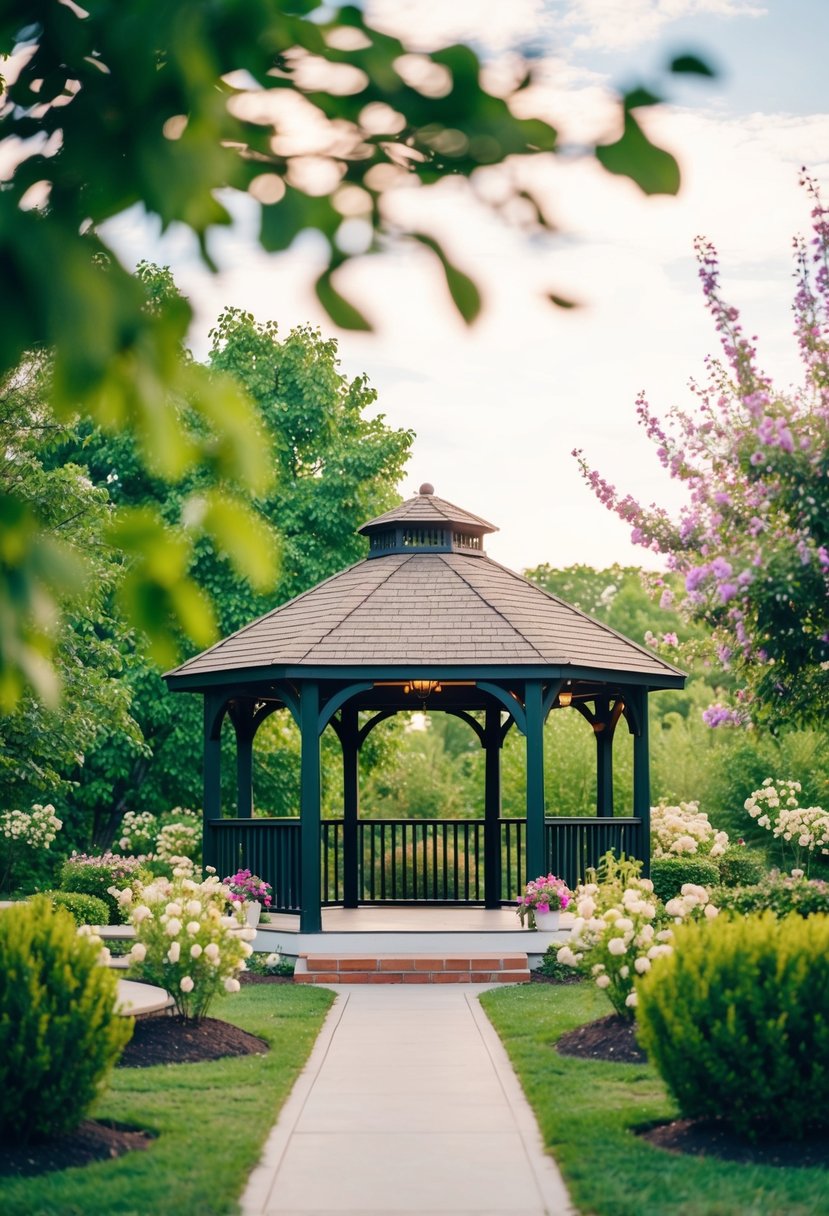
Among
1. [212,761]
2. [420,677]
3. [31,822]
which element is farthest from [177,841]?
[420,677]

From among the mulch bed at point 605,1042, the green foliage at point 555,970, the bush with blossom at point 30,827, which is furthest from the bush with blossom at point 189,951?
the bush with blossom at point 30,827

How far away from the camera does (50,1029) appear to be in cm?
635

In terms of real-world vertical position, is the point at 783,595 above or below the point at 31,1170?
above

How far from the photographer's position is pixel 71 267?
1963 mm

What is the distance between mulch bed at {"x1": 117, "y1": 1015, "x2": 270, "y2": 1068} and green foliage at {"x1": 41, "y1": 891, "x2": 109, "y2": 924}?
5358mm

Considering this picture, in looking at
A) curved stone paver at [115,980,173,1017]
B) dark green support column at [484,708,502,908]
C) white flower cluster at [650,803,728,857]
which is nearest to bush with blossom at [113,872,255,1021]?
curved stone paver at [115,980,173,1017]

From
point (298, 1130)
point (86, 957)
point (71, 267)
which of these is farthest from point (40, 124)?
point (298, 1130)

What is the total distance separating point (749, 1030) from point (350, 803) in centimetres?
1115

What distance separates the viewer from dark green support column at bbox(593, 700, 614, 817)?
1672 centimetres

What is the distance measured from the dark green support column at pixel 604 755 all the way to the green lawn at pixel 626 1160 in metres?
7.53

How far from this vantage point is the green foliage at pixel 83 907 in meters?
14.4

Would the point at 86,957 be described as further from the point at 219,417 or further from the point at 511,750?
the point at 511,750

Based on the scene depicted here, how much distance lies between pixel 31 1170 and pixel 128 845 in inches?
533

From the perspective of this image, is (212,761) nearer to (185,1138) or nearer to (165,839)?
(165,839)
